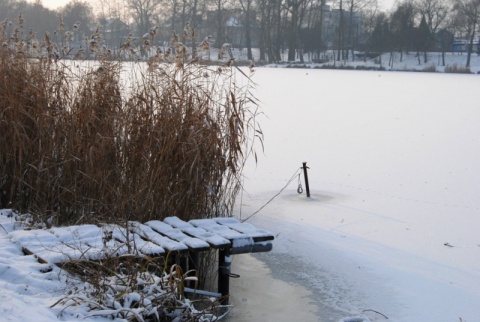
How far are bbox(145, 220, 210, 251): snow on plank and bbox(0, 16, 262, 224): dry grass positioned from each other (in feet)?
0.95

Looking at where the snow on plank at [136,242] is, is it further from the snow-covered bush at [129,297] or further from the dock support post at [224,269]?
the dock support post at [224,269]

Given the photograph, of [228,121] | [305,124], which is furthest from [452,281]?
[305,124]

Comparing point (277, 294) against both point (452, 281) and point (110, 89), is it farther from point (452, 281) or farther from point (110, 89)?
point (110, 89)

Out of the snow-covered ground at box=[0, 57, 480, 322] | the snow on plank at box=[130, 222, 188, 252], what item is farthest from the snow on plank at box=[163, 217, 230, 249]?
the snow-covered ground at box=[0, 57, 480, 322]

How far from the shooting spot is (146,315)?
98.1 inches

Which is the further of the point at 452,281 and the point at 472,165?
the point at 472,165

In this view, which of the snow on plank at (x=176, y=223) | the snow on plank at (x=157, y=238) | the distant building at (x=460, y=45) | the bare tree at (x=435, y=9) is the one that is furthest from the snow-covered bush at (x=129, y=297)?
the bare tree at (x=435, y=9)

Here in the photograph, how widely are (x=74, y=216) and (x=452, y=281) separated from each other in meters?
2.10

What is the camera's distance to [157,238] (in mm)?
3184

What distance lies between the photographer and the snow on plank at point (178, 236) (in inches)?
121

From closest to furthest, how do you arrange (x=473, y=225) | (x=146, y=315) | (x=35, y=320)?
(x=35, y=320), (x=146, y=315), (x=473, y=225)

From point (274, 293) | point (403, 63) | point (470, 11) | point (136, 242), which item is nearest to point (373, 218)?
point (274, 293)

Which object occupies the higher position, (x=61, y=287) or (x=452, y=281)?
(x=61, y=287)

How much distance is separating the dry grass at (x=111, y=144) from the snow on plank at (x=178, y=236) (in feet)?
0.95
